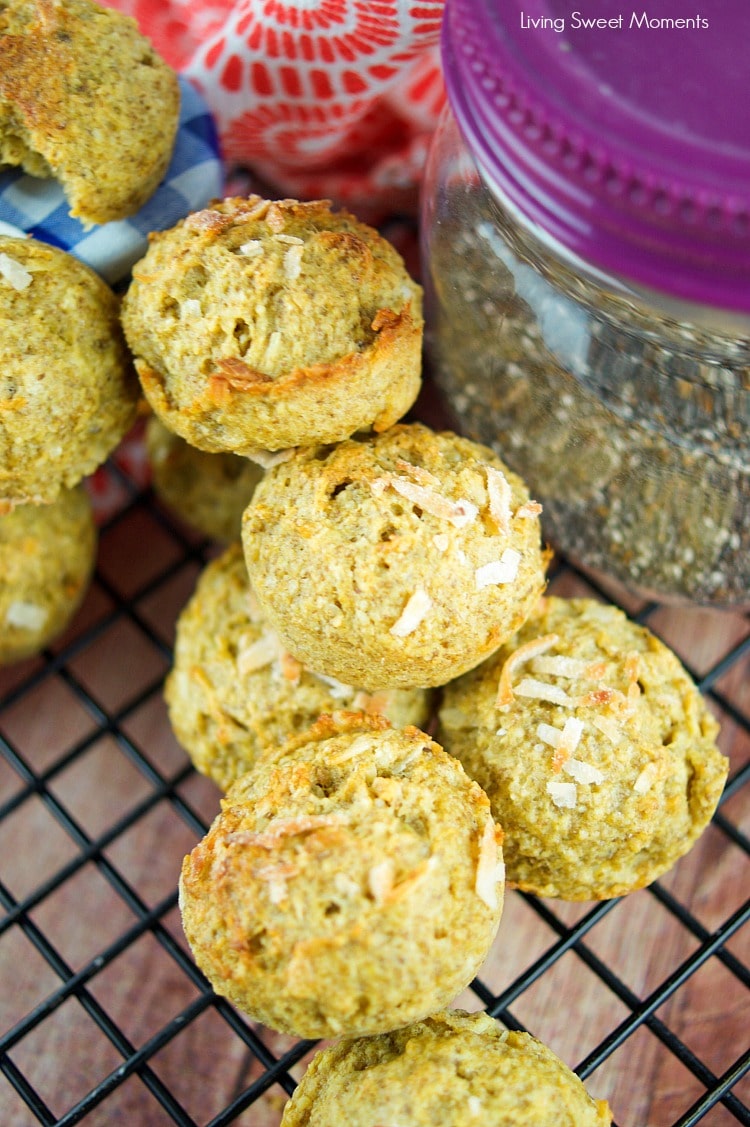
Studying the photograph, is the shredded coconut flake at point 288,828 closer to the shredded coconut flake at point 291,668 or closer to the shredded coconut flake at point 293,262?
the shredded coconut flake at point 291,668

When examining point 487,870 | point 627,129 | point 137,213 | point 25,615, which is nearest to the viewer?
point 627,129

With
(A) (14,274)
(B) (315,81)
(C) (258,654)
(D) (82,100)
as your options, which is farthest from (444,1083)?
(B) (315,81)

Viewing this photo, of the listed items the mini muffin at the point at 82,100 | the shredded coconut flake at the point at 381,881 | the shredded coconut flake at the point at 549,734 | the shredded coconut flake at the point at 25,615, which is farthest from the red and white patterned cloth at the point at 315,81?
the shredded coconut flake at the point at 381,881

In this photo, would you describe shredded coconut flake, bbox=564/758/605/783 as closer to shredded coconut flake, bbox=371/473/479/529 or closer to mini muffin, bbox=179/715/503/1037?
mini muffin, bbox=179/715/503/1037

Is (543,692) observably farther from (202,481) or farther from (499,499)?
(202,481)

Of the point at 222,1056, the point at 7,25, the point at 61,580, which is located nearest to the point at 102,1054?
the point at 222,1056

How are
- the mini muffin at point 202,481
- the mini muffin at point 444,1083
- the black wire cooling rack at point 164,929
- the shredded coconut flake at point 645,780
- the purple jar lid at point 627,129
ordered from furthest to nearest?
the mini muffin at point 202,481
the black wire cooling rack at point 164,929
the shredded coconut flake at point 645,780
the mini muffin at point 444,1083
the purple jar lid at point 627,129

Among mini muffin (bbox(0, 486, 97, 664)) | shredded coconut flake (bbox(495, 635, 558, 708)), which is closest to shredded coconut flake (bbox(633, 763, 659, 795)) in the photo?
shredded coconut flake (bbox(495, 635, 558, 708))

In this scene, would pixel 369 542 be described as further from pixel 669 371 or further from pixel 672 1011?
pixel 672 1011
